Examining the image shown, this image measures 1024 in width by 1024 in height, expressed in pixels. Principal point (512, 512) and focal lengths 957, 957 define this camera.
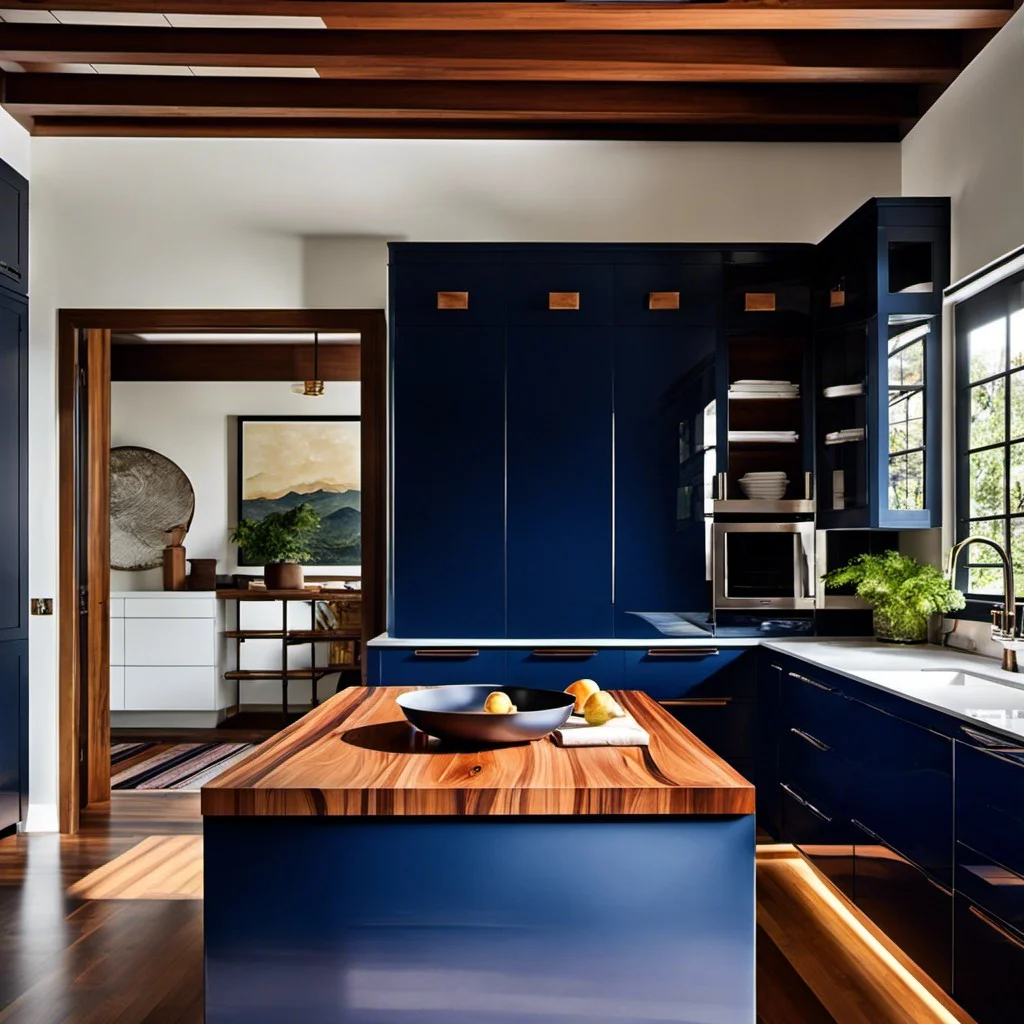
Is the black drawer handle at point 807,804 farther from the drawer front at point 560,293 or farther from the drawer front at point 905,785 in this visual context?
the drawer front at point 560,293

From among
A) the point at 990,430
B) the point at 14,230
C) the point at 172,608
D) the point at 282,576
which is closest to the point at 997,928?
the point at 990,430

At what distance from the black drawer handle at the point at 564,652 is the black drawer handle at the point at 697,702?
35 cm

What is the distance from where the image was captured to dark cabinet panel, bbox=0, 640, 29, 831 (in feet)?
13.2

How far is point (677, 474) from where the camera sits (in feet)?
13.1

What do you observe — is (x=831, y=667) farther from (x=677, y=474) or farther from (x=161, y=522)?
(x=161, y=522)

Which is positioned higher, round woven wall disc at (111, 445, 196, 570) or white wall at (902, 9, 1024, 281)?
white wall at (902, 9, 1024, 281)

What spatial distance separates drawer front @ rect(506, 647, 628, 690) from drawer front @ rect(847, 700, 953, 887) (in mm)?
1091

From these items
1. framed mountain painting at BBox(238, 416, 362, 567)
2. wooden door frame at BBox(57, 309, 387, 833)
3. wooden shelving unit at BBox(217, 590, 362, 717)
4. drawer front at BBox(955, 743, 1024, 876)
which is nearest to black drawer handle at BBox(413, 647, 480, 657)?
wooden door frame at BBox(57, 309, 387, 833)

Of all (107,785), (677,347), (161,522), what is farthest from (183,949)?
(161,522)

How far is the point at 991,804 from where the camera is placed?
6.94 feet

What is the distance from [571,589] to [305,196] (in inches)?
83.9

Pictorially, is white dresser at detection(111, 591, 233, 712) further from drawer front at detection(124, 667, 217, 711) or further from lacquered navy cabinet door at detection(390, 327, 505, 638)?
lacquered navy cabinet door at detection(390, 327, 505, 638)

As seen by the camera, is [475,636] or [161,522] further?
[161,522]

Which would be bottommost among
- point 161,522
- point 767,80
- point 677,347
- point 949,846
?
point 949,846
